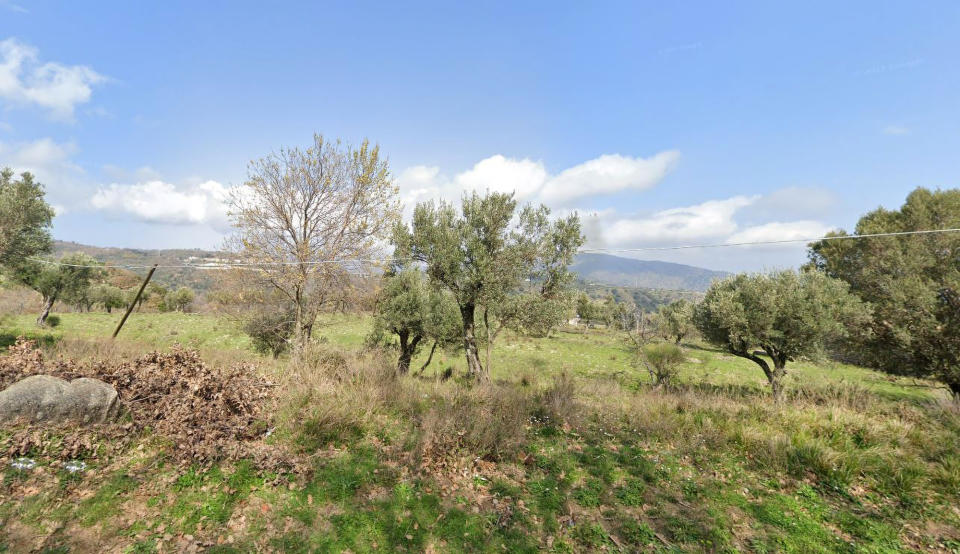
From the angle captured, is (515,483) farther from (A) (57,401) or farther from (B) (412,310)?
(B) (412,310)

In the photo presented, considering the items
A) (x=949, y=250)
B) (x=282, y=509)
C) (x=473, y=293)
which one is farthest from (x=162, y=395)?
(x=949, y=250)

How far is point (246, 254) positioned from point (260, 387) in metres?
7.39

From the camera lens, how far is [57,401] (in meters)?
7.00

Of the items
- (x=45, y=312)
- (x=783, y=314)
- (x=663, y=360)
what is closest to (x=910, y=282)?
(x=783, y=314)

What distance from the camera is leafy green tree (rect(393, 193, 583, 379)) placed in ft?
46.2

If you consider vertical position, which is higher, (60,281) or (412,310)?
(60,281)

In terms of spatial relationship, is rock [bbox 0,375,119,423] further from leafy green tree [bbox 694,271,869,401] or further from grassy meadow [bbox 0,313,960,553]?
leafy green tree [bbox 694,271,869,401]

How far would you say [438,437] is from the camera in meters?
7.89

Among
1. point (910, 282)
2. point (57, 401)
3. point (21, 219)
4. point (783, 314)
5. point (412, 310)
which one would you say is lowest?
point (57, 401)

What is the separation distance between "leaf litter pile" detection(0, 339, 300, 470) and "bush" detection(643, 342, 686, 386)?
21117mm

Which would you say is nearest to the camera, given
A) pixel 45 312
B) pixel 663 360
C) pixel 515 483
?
pixel 515 483

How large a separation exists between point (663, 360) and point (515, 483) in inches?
759

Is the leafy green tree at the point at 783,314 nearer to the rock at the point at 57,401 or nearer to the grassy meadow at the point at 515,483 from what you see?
the grassy meadow at the point at 515,483

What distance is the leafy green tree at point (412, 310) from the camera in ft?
Result: 57.9
